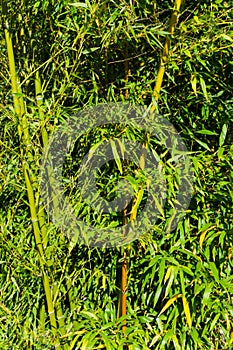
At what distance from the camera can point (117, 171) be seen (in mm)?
1722

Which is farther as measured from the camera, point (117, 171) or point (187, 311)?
point (117, 171)

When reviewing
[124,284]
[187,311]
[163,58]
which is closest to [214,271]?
[187,311]

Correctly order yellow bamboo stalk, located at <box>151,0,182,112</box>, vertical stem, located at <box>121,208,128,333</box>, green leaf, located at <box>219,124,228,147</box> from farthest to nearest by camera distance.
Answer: vertical stem, located at <box>121,208,128,333</box>
green leaf, located at <box>219,124,228,147</box>
yellow bamboo stalk, located at <box>151,0,182,112</box>

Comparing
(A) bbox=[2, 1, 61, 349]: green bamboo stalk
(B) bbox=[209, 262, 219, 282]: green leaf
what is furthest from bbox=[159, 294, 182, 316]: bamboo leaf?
(A) bbox=[2, 1, 61, 349]: green bamboo stalk

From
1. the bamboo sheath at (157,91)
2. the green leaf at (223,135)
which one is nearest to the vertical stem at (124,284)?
the bamboo sheath at (157,91)

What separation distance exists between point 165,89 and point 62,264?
85 centimetres

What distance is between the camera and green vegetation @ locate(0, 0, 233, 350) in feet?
5.15

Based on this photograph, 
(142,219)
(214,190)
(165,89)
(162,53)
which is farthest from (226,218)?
(162,53)

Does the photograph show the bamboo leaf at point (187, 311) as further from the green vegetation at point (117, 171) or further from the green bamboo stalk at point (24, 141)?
the green bamboo stalk at point (24, 141)

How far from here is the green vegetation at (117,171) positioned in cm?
157

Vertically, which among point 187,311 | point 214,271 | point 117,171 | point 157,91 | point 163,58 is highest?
point 163,58

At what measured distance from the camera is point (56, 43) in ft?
5.46

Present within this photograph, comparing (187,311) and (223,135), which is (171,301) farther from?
(223,135)

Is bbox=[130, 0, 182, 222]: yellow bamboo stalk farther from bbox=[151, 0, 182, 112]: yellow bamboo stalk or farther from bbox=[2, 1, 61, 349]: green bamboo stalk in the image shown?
bbox=[2, 1, 61, 349]: green bamboo stalk
